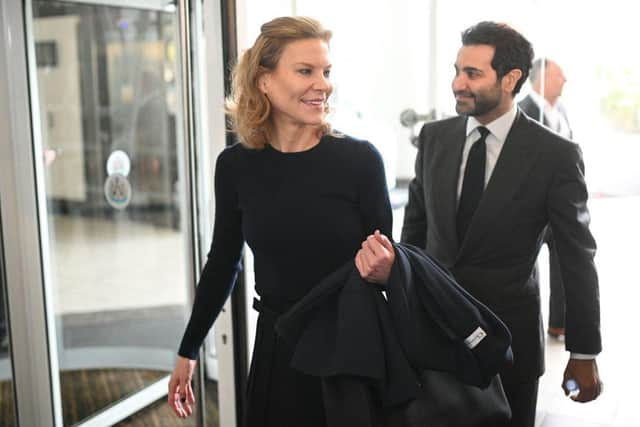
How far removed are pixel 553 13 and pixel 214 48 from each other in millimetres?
1863

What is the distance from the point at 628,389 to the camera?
356cm

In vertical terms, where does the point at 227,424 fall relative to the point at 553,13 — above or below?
below

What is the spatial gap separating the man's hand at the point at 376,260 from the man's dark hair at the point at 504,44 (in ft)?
2.48

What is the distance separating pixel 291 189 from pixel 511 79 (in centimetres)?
74

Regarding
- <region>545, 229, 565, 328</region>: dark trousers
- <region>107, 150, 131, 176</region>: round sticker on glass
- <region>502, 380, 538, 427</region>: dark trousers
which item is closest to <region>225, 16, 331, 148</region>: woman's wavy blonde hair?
<region>502, 380, 538, 427</region>: dark trousers

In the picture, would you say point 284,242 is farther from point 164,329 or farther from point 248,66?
point 164,329

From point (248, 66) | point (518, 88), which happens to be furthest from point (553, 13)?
point (248, 66)

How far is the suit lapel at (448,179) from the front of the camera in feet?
5.83

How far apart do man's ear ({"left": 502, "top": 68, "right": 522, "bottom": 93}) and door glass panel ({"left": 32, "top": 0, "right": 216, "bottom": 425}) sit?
1.52 m

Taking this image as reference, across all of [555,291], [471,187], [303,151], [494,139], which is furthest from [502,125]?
[555,291]

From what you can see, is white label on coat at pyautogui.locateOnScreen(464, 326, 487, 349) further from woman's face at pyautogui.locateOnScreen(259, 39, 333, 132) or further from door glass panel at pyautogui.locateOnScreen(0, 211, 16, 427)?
door glass panel at pyautogui.locateOnScreen(0, 211, 16, 427)

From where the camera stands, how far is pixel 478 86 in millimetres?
1795

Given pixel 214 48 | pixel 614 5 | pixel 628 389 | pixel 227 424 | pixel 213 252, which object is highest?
pixel 614 5

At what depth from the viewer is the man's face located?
179 cm
